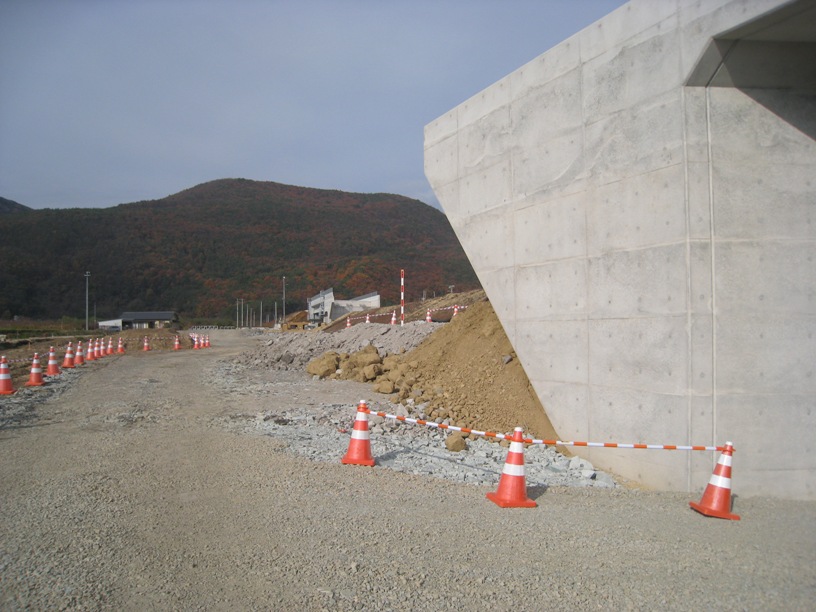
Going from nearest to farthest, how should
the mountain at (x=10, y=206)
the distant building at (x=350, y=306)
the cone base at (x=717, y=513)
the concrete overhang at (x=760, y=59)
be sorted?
the cone base at (x=717, y=513) → the concrete overhang at (x=760, y=59) → the distant building at (x=350, y=306) → the mountain at (x=10, y=206)

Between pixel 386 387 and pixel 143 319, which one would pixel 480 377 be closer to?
pixel 386 387

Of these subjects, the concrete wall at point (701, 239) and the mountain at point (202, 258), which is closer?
the concrete wall at point (701, 239)

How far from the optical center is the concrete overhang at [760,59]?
6.07 m

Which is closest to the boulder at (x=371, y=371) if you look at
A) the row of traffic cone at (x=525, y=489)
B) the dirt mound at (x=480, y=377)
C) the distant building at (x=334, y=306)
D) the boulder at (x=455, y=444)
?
the dirt mound at (x=480, y=377)

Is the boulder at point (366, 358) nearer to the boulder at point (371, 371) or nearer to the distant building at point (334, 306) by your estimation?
the boulder at point (371, 371)

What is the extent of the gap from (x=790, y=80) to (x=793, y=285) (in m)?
2.16

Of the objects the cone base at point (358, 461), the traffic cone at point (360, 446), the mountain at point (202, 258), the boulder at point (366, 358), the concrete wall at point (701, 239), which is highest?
the mountain at point (202, 258)

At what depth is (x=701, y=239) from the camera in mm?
6555

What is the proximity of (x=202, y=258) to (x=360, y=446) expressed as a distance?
103121mm

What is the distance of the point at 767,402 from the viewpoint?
21.3ft

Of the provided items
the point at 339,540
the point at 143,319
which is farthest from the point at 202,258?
the point at 339,540

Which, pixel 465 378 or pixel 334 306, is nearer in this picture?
pixel 465 378

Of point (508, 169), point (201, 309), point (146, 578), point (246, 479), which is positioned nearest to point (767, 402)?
point (508, 169)

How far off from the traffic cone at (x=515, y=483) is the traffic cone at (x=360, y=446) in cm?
196
